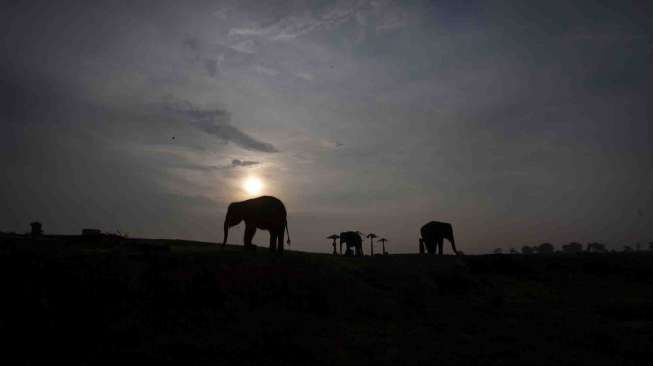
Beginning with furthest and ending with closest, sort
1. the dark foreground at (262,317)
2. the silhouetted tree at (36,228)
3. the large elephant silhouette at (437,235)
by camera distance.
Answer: the large elephant silhouette at (437,235)
the silhouetted tree at (36,228)
the dark foreground at (262,317)

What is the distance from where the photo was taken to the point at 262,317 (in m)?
9.70

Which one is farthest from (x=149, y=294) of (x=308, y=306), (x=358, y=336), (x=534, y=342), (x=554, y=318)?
(x=554, y=318)

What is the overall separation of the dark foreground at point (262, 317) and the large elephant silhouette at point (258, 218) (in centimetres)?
259

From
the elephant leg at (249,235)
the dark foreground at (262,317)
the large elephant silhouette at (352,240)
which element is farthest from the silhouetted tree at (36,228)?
the large elephant silhouette at (352,240)

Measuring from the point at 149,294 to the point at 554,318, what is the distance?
1164 centimetres

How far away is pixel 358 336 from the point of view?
8891 mm

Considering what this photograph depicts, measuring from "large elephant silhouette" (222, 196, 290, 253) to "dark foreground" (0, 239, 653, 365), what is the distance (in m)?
2.59

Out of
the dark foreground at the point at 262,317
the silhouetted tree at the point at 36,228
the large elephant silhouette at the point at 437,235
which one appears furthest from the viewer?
the large elephant silhouette at the point at 437,235

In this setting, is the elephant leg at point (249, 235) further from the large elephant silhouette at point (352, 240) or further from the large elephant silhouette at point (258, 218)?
the large elephant silhouette at point (352, 240)

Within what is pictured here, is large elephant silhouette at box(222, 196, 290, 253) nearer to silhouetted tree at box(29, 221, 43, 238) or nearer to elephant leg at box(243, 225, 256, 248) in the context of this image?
elephant leg at box(243, 225, 256, 248)

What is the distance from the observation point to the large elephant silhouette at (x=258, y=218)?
1775 cm

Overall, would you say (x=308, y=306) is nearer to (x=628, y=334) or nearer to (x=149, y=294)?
(x=149, y=294)

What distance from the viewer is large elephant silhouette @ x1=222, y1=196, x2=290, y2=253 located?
58.2 ft

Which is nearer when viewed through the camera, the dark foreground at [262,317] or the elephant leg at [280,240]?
the dark foreground at [262,317]
